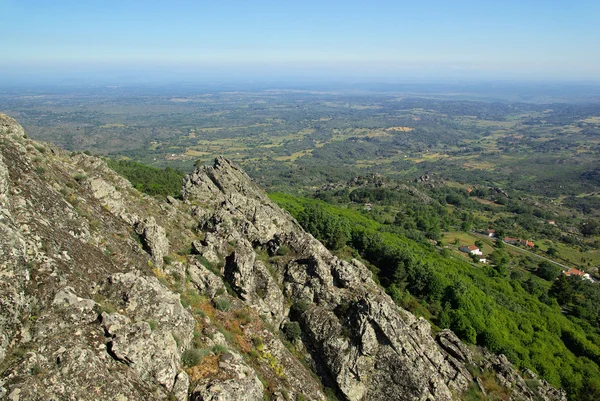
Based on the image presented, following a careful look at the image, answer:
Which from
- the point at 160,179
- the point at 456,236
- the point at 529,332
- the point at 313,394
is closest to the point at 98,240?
the point at 313,394

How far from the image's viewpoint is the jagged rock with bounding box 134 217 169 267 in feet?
71.7

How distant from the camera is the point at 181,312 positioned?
1712cm

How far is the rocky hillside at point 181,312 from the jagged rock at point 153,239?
0.09 metres

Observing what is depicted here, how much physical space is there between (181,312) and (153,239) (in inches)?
276

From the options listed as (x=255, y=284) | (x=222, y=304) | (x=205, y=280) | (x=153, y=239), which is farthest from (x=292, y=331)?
(x=153, y=239)

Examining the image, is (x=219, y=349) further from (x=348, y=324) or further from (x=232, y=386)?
(x=348, y=324)

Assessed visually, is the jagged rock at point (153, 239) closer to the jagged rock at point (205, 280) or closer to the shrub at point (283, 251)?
the jagged rock at point (205, 280)

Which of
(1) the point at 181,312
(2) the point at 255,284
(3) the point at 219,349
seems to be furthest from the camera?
(2) the point at 255,284

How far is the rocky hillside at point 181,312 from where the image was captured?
12.4m

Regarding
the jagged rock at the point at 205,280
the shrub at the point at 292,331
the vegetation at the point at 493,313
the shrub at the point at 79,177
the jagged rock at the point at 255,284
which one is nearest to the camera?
the jagged rock at the point at 205,280

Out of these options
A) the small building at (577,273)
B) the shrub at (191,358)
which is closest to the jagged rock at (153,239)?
the shrub at (191,358)

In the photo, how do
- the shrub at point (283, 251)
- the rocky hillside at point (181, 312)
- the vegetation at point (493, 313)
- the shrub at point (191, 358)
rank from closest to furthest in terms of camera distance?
the rocky hillside at point (181, 312) < the shrub at point (191, 358) < the shrub at point (283, 251) < the vegetation at point (493, 313)

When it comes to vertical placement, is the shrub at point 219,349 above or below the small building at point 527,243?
above

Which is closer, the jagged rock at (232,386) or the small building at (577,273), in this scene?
the jagged rock at (232,386)
